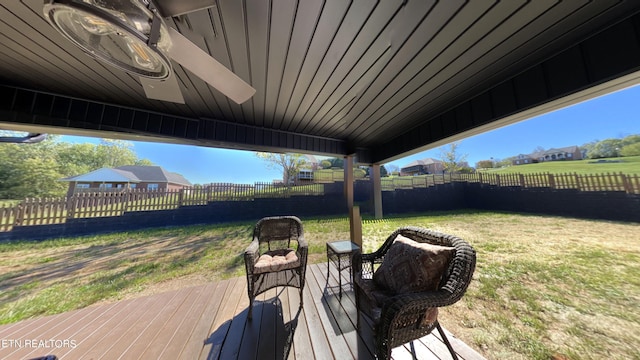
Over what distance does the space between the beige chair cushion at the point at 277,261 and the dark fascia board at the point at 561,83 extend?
2.56 meters

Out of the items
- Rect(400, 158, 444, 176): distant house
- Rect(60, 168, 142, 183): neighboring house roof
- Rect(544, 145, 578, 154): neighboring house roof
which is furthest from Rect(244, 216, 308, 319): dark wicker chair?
Rect(400, 158, 444, 176): distant house

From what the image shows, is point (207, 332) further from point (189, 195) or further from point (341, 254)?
point (189, 195)

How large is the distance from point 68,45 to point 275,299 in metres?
2.91

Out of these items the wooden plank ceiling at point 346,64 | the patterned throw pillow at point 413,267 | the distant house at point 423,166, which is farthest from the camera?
the distant house at point 423,166

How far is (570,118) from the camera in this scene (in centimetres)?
325

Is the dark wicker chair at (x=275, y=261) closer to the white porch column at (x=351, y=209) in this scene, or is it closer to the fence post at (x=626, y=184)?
the white porch column at (x=351, y=209)

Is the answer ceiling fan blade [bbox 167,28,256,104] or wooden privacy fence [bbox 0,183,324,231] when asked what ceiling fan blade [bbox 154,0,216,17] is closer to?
ceiling fan blade [bbox 167,28,256,104]

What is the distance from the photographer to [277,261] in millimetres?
2096

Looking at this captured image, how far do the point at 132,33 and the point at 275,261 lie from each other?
2.06 meters

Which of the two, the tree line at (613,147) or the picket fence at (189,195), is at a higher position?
the tree line at (613,147)

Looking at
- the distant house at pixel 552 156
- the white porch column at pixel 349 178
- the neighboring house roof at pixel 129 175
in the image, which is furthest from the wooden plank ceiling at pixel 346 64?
the neighboring house roof at pixel 129 175

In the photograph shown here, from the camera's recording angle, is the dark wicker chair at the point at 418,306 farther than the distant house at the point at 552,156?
No

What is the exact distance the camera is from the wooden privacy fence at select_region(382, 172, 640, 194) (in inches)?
125

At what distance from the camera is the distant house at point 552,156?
12.6 feet
